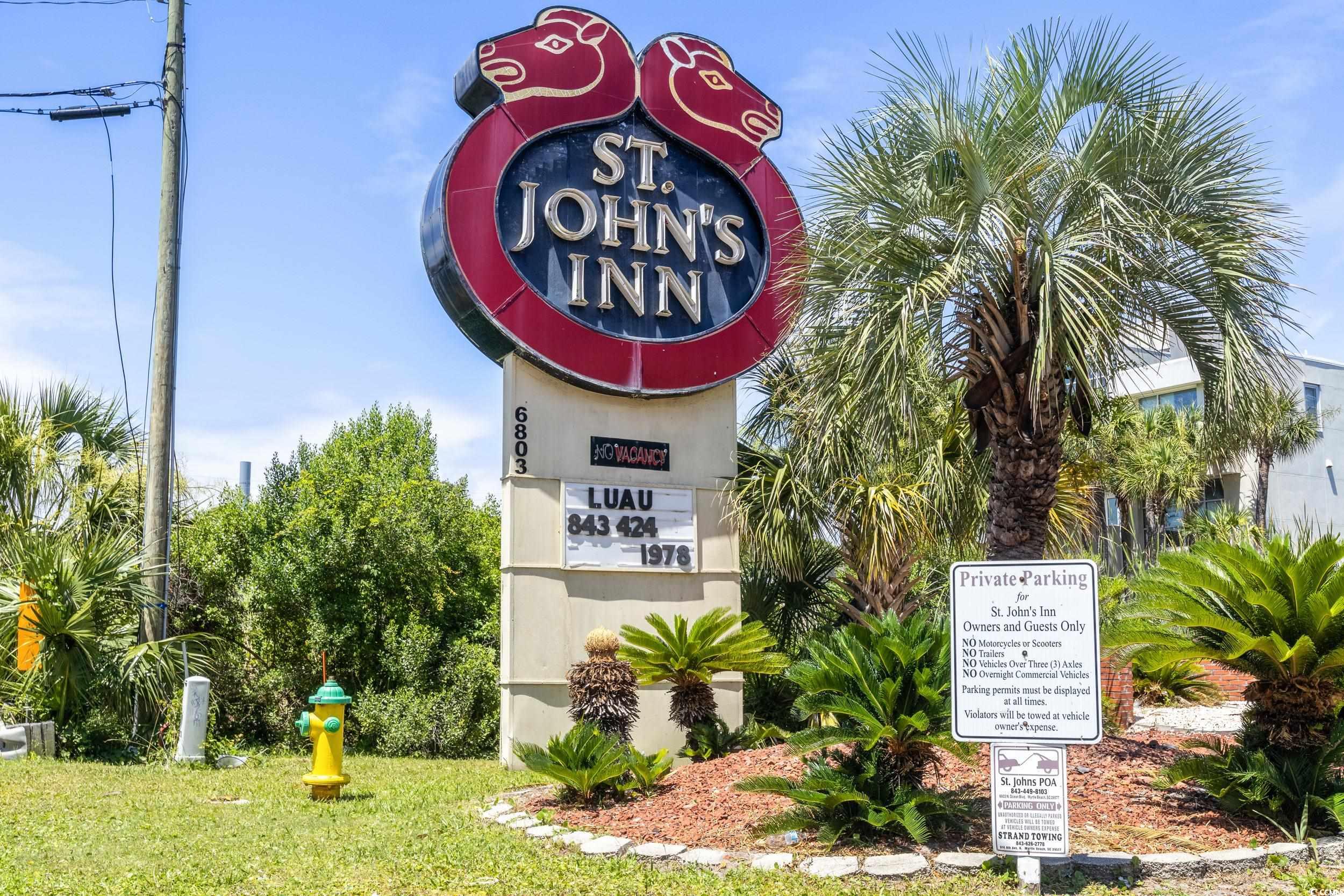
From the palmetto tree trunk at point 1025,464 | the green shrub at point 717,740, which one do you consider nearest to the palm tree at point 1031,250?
the palmetto tree trunk at point 1025,464

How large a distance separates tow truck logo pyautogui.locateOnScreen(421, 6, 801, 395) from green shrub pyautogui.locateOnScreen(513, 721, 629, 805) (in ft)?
17.8

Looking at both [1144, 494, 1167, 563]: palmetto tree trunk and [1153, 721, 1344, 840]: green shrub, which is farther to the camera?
[1144, 494, 1167, 563]: palmetto tree trunk

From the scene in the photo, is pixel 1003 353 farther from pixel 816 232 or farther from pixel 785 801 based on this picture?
pixel 785 801

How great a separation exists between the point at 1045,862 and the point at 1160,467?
105ft

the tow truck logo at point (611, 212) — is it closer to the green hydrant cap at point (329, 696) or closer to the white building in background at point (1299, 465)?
the green hydrant cap at point (329, 696)

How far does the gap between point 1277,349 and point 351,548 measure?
480 inches

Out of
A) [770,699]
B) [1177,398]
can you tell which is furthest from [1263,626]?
A: [1177,398]

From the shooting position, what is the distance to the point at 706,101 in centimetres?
1609

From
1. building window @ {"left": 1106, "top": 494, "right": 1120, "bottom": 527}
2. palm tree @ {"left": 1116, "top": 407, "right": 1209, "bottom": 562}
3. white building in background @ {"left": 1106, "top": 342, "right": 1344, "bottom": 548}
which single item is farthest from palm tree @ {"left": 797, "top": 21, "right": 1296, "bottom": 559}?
building window @ {"left": 1106, "top": 494, "right": 1120, "bottom": 527}

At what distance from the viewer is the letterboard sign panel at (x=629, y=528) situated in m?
14.3

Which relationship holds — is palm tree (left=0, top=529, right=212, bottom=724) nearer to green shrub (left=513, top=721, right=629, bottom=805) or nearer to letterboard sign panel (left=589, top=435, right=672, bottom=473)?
letterboard sign panel (left=589, top=435, right=672, bottom=473)

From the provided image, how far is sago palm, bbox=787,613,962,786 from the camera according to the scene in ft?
26.2

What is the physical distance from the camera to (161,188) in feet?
50.6

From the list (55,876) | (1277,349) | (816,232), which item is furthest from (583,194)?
(55,876)
